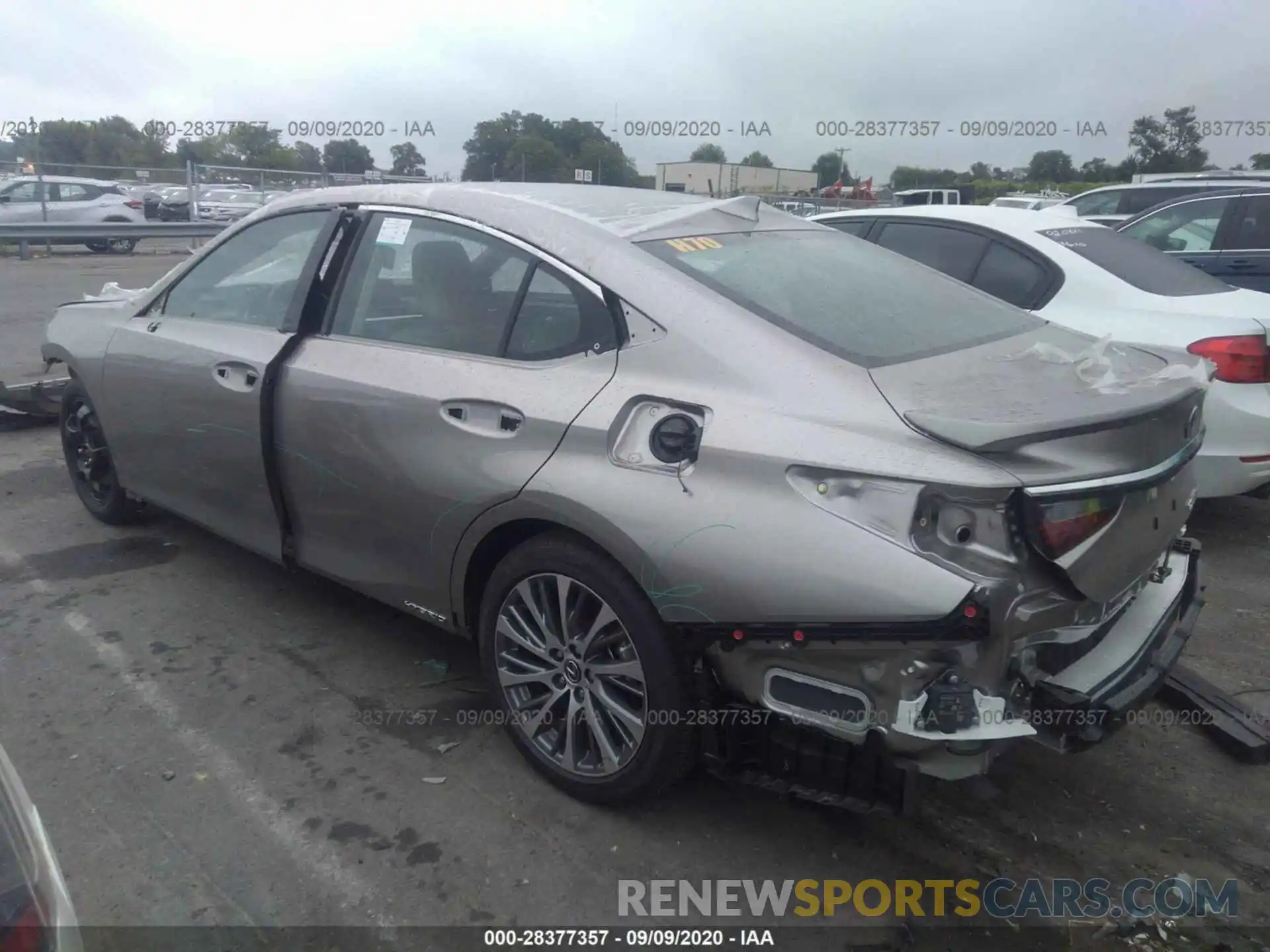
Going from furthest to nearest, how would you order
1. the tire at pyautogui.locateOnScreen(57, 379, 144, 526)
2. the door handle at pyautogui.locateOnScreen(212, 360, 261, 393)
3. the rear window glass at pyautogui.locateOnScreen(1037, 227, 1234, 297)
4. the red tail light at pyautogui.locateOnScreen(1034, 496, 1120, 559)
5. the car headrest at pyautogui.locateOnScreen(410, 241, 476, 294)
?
the rear window glass at pyautogui.locateOnScreen(1037, 227, 1234, 297), the tire at pyautogui.locateOnScreen(57, 379, 144, 526), the door handle at pyautogui.locateOnScreen(212, 360, 261, 393), the car headrest at pyautogui.locateOnScreen(410, 241, 476, 294), the red tail light at pyautogui.locateOnScreen(1034, 496, 1120, 559)

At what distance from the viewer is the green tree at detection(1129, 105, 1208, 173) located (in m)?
35.3

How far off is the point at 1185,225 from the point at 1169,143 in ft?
109

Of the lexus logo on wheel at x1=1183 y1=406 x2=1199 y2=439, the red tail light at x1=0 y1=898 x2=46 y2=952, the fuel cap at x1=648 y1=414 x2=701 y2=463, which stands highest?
the lexus logo on wheel at x1=1183 y1=406 x2=1199 y2=439

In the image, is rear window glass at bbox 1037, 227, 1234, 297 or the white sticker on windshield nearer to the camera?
the white sticker on windshield

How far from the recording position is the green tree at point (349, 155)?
19.4 m

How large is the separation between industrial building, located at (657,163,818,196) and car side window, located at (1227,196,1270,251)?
13.8 ft

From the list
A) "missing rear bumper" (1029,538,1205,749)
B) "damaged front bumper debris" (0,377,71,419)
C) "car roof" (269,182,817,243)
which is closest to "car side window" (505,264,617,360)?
"car roof" (269,182,817,243)

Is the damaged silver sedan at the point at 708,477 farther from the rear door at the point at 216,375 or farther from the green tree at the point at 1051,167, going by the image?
the green tree at the point at 1051,167

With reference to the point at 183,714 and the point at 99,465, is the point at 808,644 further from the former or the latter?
the point at 99,465

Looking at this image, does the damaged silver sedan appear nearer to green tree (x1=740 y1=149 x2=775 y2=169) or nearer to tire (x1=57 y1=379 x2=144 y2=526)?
tire (x1=57 y1=379 x2=144 y2=526)

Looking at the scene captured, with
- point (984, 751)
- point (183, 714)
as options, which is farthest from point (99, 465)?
point (984, 751)

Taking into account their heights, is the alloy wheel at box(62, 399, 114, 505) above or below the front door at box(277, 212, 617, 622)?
below

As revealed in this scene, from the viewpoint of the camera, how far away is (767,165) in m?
20.4

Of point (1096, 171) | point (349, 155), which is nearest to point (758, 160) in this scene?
point (349, 155)
